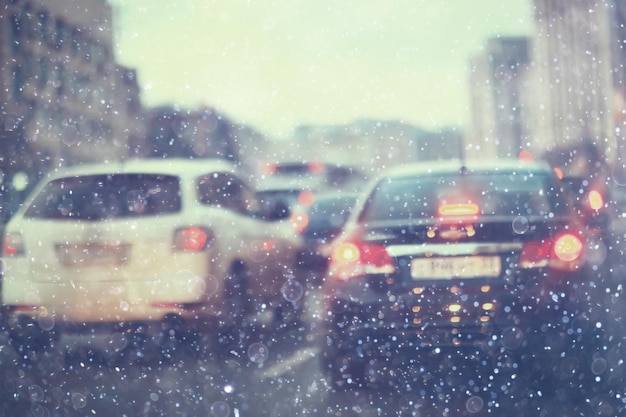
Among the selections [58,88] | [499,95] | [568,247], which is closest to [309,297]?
[568,247]

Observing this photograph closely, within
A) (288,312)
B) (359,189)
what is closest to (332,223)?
(288,312)

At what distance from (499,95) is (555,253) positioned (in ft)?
308

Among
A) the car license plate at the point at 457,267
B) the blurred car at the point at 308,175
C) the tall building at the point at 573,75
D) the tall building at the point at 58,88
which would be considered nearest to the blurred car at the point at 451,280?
the car license plate at the point at 457,267

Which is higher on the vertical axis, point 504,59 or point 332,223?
point 332,223

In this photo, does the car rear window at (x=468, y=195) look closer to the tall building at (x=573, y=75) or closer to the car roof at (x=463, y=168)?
the car roof at (x=463, y=168)

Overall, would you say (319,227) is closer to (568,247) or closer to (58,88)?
(568,247)

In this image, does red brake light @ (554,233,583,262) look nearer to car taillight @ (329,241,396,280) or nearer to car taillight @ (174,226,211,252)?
car taillight @ (329,241,396,280)

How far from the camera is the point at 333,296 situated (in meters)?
5.88

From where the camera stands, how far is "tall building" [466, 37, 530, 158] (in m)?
90.2

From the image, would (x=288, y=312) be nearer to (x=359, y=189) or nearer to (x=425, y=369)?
(x=425, y=369)

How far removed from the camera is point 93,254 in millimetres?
7023

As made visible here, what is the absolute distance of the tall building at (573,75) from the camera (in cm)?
4903

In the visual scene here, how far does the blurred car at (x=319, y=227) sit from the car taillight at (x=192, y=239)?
2.18m

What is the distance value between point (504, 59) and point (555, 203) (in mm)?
92800
